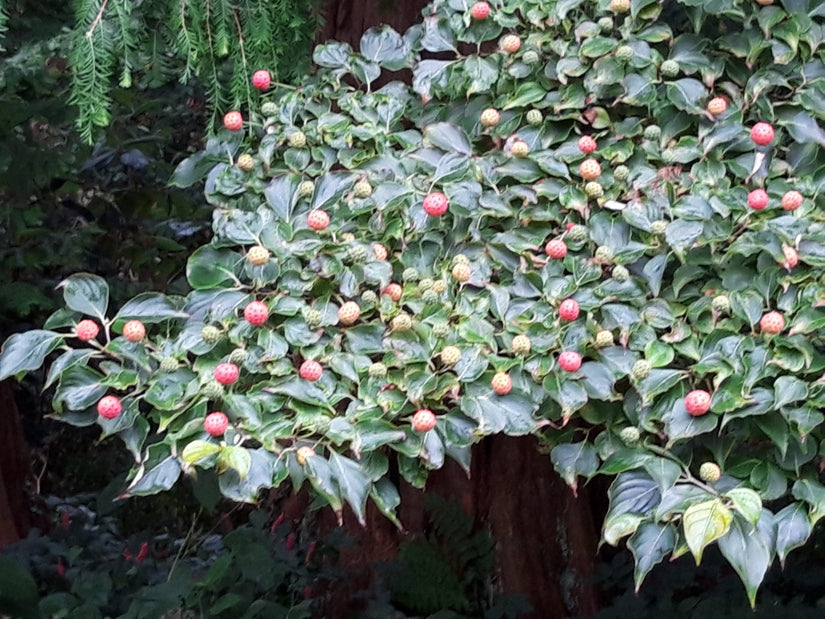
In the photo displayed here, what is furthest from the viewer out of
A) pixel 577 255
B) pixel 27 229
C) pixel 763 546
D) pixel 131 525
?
pixel 131 525

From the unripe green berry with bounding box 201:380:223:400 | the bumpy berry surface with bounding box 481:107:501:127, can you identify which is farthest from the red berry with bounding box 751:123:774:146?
the unripe green berry with bounding box 201:380:223:400

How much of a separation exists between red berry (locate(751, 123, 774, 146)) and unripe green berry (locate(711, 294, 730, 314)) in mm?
330

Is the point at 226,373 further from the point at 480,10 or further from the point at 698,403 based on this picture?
the point at 480,10

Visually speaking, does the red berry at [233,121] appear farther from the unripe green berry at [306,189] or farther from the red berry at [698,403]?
the red berry at [698,403]

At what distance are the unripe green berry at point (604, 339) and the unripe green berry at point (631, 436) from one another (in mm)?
133

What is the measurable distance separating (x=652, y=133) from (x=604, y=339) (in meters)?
0.48

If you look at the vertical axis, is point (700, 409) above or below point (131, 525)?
above

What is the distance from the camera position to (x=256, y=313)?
143cm

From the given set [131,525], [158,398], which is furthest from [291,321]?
[131,525]

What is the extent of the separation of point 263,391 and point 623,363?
55 centimetres

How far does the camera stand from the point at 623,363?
145 centimetres

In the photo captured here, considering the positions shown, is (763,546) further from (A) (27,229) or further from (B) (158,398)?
(A) (27,229)

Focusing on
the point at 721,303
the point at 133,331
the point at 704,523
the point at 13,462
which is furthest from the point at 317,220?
the point at 13,462

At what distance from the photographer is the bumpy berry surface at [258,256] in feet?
4.88
